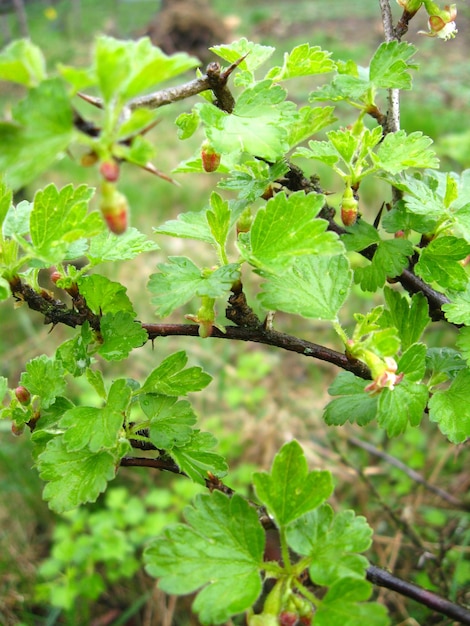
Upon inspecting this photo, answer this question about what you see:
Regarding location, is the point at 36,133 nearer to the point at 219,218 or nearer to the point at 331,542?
the point at 219,218

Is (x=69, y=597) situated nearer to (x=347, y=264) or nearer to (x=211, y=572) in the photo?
(x=211, y=572)

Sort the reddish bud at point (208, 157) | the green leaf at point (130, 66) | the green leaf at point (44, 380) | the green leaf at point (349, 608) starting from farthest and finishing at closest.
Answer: the green leaf at point (44, 380) → the reddish bud at point (208, 157) → the green leaf at point (349, 608) → the green leaf at point (130, 66)

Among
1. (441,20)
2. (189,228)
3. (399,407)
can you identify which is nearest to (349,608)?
(399,407)

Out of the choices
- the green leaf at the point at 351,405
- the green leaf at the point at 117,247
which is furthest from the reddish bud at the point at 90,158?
the green leaf at the point at 351,405

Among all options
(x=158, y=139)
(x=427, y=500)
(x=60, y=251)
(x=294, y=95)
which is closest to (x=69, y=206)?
(x=60, y=251)

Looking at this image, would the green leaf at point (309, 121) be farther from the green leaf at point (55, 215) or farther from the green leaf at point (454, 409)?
the green leaf at point (454, 409)

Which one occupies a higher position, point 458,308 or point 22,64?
point 22,64
